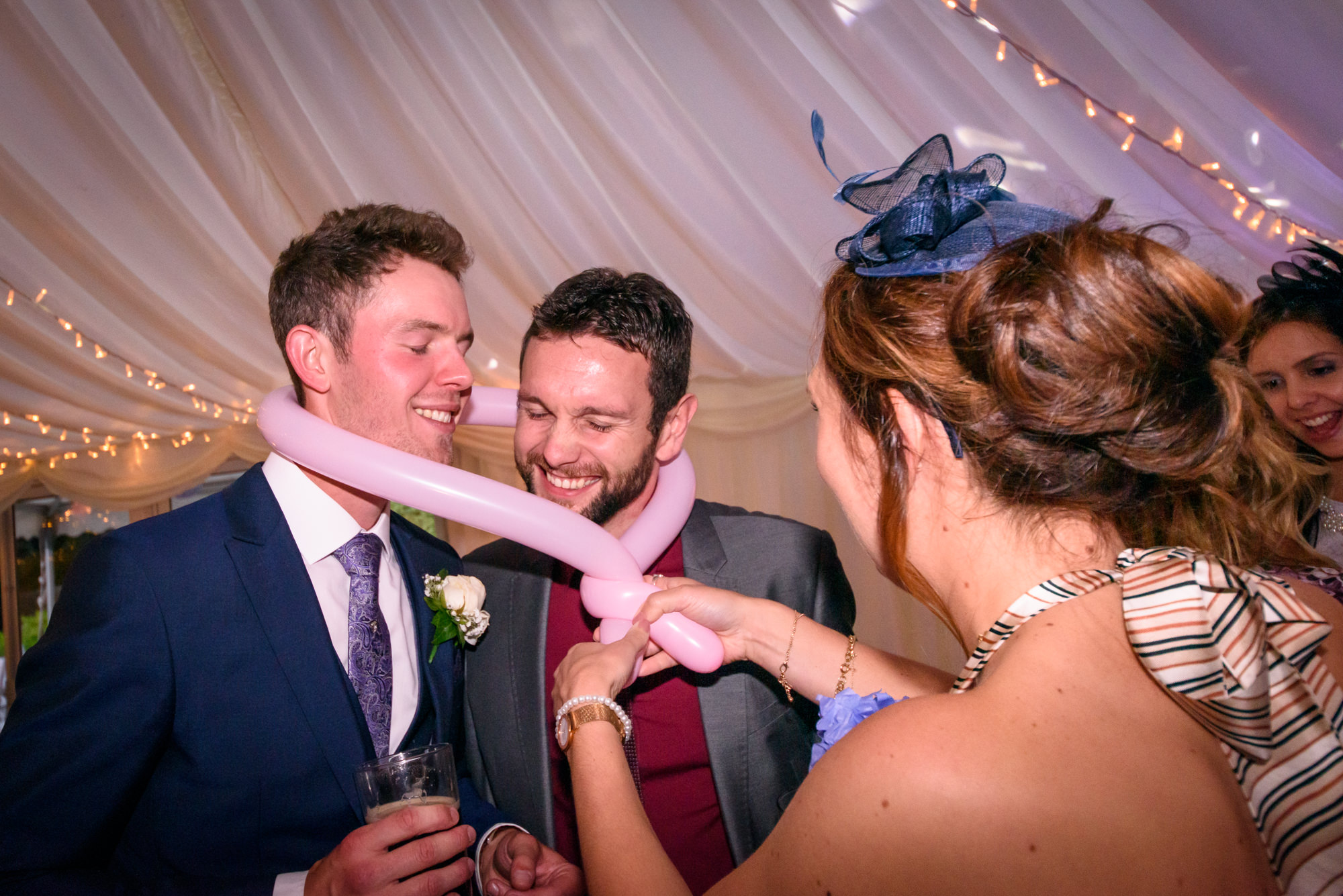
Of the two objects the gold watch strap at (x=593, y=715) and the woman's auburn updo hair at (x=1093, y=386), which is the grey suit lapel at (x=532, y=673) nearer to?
the gold watch strap at (x=593, y=715)

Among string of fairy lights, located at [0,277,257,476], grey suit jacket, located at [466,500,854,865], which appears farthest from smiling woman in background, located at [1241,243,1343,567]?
→ string of fairy lights, located at [0,277,257,476]

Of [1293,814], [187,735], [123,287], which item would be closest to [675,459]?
[187,735]

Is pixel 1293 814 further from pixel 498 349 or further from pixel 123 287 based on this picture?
pixel 123 287

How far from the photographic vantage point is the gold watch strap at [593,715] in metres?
1.50

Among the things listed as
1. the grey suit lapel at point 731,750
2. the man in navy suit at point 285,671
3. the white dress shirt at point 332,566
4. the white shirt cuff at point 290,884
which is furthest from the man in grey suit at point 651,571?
the white shirt cuff at point 290,884

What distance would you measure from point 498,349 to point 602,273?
379 cm

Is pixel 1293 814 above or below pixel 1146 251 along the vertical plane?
below

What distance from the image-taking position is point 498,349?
6020mm

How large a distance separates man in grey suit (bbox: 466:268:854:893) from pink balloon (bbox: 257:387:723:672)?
→ 0.40 meters

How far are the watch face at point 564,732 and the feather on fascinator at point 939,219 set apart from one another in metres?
0.96

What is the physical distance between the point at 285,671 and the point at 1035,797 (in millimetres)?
1445

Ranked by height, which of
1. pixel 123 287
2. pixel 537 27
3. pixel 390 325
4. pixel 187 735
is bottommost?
pixel 187 735

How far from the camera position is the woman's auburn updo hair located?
3.55 feet

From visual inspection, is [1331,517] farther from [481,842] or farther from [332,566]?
[332,566]
